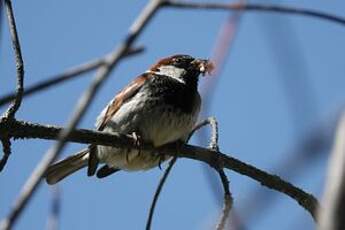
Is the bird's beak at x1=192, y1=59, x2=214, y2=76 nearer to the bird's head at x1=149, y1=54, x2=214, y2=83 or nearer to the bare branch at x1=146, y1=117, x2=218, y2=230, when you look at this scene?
the bird's head at x1=149, y1=54, x2=214, y2=83

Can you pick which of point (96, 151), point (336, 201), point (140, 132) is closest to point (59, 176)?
point (96, 151)

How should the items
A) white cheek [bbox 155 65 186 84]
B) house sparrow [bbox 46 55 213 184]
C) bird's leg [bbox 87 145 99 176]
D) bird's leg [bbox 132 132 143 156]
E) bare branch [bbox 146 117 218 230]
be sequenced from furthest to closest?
white cheek [bbox 155 65 186 84]
bird's leg [bbox 87 145 99 176]
house sparrow [bbox 46 55 213 184]
bird's leg [bbox 132 132 143 156]
bare branch [bbox 146 117 218 230]

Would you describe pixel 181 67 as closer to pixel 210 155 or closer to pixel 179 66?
pixel 179 66

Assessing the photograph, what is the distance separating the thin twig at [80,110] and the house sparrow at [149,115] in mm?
3266

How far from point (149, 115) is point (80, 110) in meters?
3.57

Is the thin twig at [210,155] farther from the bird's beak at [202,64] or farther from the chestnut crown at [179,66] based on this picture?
the chestnut crown at [179,66]

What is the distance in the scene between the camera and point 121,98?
4.65 metres

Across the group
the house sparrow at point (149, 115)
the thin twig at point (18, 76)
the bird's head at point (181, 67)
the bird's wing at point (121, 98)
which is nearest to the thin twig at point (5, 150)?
the thin twig at point (18, 76)

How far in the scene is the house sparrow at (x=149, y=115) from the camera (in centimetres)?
432

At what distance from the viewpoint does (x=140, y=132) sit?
170 inches

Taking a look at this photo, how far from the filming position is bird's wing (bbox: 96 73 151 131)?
4.59 meters

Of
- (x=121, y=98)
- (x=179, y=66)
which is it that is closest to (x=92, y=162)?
(x=121, y=98)

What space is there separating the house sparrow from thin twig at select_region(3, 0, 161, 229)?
10.7 ft

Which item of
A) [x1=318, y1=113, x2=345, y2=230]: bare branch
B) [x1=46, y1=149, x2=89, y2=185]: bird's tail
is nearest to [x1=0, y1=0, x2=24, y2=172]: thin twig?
[x1=318, y1=113, x2=345, y2=230]: bare branch
